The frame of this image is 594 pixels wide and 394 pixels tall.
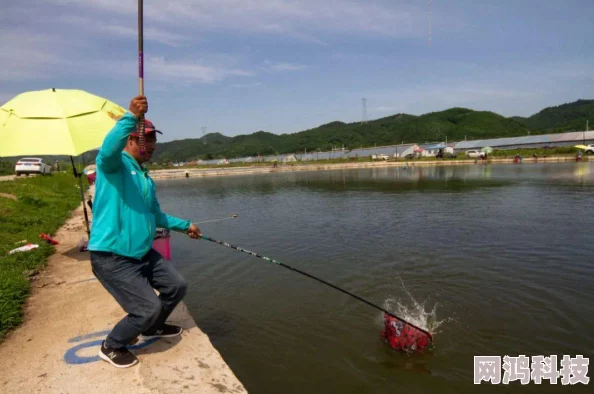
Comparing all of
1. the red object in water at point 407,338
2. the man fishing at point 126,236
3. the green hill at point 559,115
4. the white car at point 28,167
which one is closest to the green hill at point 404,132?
the green hill at point 559,115

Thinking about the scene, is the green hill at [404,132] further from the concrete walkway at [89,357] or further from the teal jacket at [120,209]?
the teal jacket at [120,209]

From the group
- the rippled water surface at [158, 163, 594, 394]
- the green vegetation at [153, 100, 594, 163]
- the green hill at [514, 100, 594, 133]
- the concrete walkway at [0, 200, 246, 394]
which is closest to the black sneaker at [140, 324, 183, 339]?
the concrete walkway at [0, 200, 246, 394]

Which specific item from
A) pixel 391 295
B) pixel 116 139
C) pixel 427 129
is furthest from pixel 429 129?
pixel 116 139

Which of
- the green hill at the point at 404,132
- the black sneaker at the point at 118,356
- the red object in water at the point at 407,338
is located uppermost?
the green hill at the point at 404,132

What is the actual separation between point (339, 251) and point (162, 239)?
15.9 ft

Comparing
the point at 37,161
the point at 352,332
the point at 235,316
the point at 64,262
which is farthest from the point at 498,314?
the point at 37,161

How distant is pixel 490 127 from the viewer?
148m

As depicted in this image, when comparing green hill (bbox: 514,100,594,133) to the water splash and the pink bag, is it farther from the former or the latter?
the pink bag

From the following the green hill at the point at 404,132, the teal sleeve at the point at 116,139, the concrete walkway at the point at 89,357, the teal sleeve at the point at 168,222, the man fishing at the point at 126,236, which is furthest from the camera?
the green hill at the point at 404,132

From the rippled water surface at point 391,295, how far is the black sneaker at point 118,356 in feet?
4.57

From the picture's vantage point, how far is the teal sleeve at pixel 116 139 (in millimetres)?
3238

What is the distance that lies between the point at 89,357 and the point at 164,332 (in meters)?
0.84

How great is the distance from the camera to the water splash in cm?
580

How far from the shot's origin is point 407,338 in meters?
5.06
